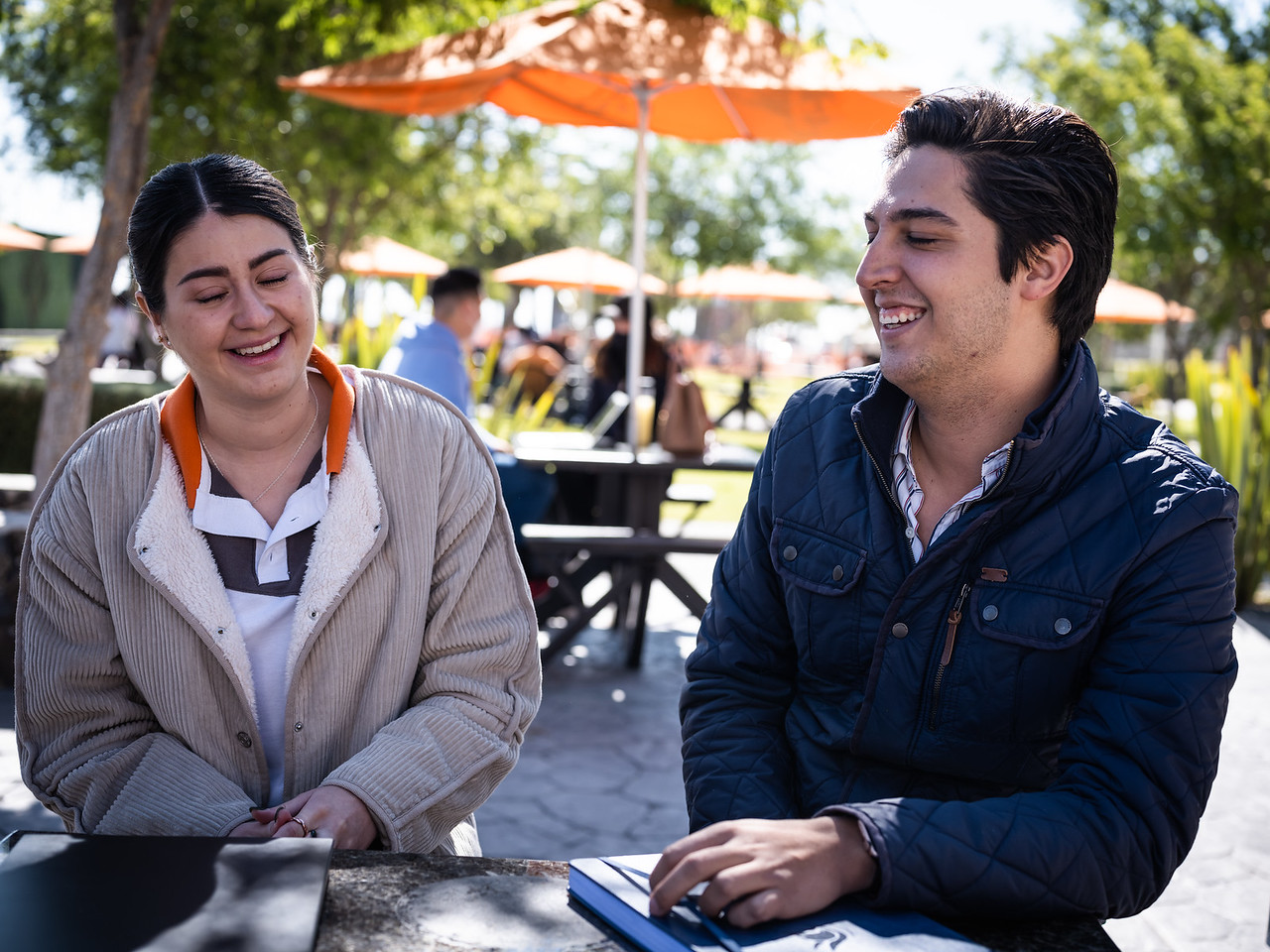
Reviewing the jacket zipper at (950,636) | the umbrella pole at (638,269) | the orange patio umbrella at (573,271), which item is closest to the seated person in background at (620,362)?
the umbrella pole at (638,269)

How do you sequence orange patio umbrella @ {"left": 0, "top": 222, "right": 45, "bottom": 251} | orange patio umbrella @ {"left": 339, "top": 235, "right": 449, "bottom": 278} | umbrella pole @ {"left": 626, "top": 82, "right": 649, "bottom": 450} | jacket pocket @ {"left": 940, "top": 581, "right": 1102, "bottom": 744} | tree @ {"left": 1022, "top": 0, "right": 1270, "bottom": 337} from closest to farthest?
jacket pocket @ {"left": 940, "top": 581, "right": 1102, "bottom": 744}, umbrella pole @ {"left": 626, "top": 82, "right": 649, "bottom": 450}, tree @ {"left": 1022, "top": 0, "right": 1270, "bottom": 337}, orange patio umbrella @ {"left": 0, "top": 222, "right": 45, "bottom": 251}, orange patio umbrella @ {"left": 339, "top": 235, "right": 449, "bottom": 278}

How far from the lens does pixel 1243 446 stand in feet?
23.4

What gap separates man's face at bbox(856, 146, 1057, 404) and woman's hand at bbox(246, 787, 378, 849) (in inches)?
40.4

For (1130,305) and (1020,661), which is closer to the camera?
(1020,661)

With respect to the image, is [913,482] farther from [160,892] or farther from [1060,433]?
[160,892]

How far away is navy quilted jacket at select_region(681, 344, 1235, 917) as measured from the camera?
4.37 feet

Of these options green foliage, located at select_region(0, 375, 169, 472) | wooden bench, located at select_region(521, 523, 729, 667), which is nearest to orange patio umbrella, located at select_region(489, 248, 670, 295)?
green foliage, located at select_region(0, 375, 169, 472)

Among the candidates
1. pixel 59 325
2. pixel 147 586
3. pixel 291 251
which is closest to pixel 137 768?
pixel 147 586

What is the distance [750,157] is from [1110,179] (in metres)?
44.3

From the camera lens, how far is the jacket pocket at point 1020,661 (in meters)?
1.54

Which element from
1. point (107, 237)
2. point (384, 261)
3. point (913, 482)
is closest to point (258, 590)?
point (913, 482)

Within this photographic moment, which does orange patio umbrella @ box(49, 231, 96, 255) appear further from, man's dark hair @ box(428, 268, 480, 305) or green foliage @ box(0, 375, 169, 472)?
man's dark hair @ box(428, 268, 480, 305)

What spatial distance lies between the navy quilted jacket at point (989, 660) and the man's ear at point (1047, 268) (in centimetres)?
12

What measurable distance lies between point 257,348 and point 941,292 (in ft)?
3.64
